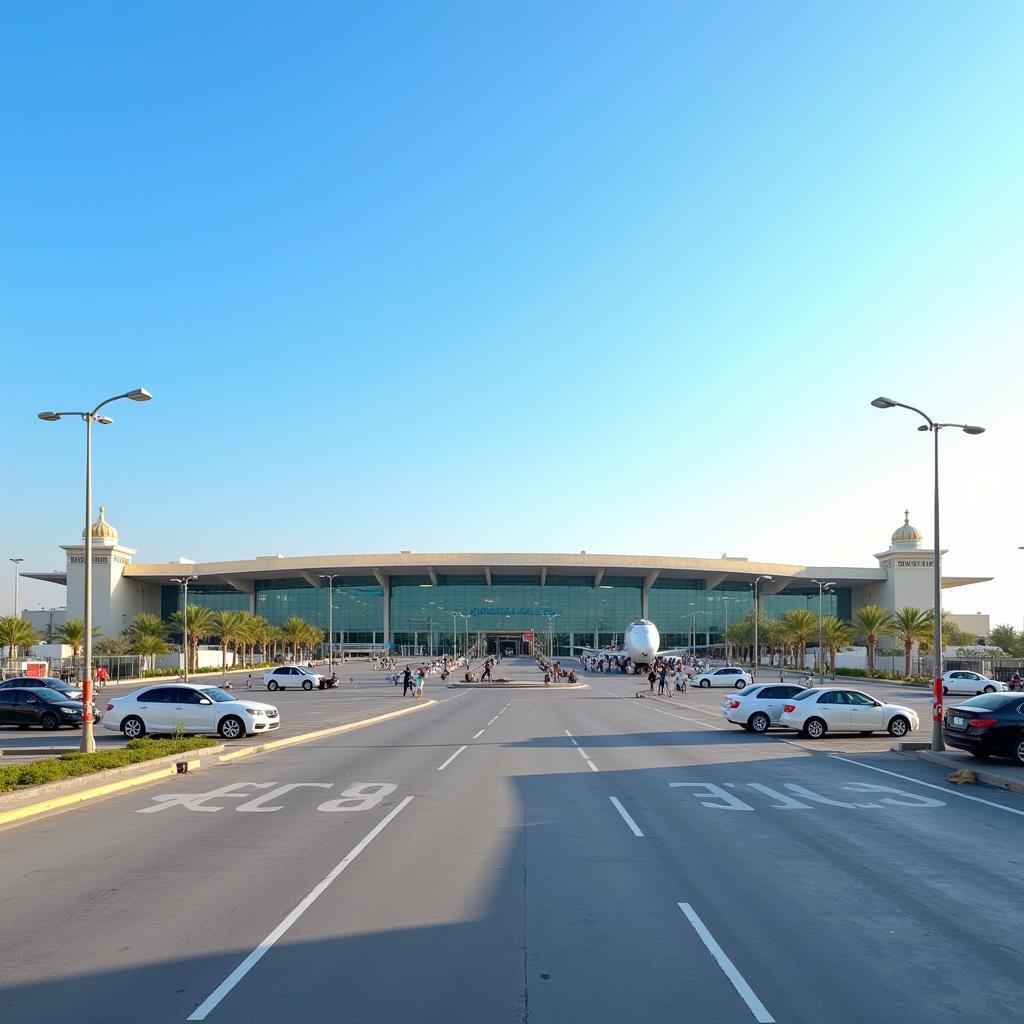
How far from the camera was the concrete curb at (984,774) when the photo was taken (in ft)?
56.4

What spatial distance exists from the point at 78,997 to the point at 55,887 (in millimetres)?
3552

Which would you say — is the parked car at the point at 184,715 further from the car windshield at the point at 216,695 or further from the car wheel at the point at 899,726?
the car wheel at the point at 899,726

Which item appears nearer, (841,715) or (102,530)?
(841,715)

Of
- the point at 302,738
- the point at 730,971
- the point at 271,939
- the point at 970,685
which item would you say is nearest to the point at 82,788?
the point at 271,939

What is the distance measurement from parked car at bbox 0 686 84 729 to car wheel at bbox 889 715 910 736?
24585 mm

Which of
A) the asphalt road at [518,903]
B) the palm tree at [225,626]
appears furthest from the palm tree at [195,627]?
the asphalt road at [518,903]

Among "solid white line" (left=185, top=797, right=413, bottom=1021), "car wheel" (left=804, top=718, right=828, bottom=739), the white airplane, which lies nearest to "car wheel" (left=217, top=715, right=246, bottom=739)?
"solid white line" (left=185, top=797, right=413, bottom=1021)

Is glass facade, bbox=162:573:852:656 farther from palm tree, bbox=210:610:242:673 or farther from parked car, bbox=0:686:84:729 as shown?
parked car, bbox=0:686:84:729

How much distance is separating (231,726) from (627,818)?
1512 centimetres

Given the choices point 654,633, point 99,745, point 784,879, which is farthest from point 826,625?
point 784,879

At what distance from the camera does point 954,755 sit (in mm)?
21969

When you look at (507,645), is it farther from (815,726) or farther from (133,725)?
(133,725)

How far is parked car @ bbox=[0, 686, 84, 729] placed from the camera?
3131cm

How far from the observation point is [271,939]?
7.69 meters
